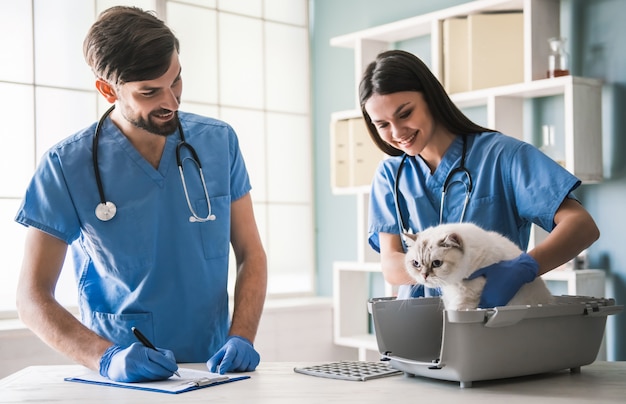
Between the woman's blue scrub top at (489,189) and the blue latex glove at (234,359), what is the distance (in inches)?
21.8

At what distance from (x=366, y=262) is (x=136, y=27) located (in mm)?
2304

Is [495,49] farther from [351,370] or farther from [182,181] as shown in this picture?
[351,370]

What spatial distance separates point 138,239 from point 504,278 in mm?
916

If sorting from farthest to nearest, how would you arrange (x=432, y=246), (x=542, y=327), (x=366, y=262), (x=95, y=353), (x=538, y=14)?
(x=366, y=262), (x=538, y=14), (x=95, y=353), (x=432, y=246), (x=542, y=327)

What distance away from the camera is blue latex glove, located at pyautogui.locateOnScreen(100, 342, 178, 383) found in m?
1.56

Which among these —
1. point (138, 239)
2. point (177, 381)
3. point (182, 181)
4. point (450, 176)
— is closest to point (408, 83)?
point (450, 176)

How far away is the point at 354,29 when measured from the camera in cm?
430

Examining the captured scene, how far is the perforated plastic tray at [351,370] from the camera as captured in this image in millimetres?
1572

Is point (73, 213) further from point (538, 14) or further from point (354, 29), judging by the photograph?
point (354, 29)

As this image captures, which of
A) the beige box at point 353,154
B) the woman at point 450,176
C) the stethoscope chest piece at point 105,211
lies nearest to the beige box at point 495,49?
the beige box at point 353,154

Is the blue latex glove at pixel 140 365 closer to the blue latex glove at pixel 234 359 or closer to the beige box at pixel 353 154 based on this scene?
the blue latex glove at pixel 234 359

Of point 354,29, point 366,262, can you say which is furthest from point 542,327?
point 354,29

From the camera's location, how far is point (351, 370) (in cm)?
164

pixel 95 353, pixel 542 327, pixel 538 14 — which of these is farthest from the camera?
pixel 538 14
